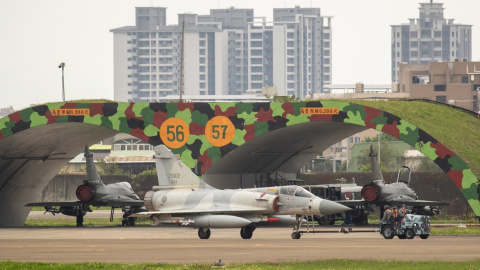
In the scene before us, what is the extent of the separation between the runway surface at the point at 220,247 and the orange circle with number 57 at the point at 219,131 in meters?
7.02

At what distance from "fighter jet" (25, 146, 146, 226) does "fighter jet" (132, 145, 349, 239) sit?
1048cm

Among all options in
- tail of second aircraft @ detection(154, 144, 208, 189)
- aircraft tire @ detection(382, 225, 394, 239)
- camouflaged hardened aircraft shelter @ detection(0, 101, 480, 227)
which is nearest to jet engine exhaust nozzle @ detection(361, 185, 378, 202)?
camouflaged hardened aircraft shelter @ detection(0, 101, 480, 227)

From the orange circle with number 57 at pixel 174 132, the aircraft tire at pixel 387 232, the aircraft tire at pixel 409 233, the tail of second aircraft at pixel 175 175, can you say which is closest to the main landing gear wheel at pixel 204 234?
the tail of second aircraft at pixel 175 175

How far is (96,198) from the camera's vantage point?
51.1m

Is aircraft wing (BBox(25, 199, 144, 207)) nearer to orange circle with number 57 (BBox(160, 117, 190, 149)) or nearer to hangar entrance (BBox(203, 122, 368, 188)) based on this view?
A: hangar entrance (BBox(203, 122, 368, 188))

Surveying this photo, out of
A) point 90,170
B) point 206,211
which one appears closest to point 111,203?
point 90,170

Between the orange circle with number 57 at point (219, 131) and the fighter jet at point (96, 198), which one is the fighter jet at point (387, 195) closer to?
the orange circle with number 57 at point (219, 131)

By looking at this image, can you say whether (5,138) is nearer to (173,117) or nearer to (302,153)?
(173,117)

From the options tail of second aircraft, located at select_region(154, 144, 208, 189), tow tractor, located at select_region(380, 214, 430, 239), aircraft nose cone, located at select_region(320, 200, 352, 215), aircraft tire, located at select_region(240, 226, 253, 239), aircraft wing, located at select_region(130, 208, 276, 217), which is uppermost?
tail of second aircraft, located at select_region(154, 144, 208, 189)

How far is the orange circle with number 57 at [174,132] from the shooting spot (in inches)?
1919

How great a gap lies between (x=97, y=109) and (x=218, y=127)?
6.00 m

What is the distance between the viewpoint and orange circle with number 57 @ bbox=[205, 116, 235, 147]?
159 feet

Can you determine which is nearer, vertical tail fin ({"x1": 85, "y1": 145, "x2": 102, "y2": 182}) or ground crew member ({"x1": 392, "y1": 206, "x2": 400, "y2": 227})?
ground crew member ({"x1": 392, "y1": 206, "x2": 400, "y2": 227})

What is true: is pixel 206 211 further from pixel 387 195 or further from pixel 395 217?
pixel 387 195
